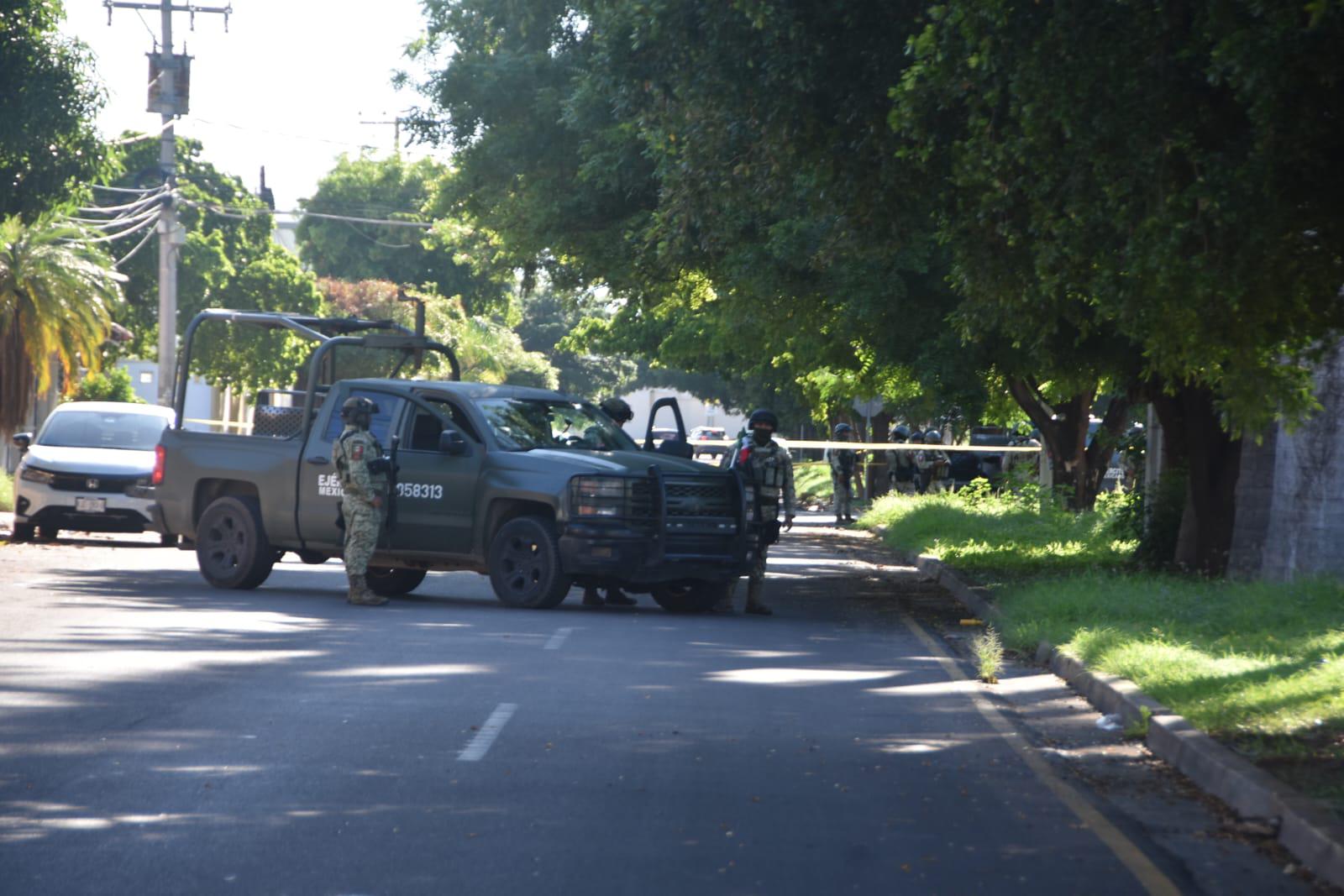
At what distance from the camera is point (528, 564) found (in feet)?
54.1

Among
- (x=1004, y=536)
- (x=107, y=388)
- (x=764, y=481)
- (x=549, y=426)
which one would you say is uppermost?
(x=107, y=388)

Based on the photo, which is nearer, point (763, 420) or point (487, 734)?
point (487, 734)

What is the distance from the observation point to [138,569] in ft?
65.0

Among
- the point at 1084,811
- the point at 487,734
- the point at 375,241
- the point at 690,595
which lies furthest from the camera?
the point at 375,241

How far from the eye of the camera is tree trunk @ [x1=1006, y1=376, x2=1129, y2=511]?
95.3 feet

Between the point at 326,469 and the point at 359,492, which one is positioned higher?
the point at 326,469

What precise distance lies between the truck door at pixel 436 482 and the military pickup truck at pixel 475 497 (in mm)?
11

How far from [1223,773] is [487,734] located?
3.58m

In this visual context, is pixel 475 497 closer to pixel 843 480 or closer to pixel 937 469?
pixel 843 480

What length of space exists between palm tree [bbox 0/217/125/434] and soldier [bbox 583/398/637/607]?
1579 cm

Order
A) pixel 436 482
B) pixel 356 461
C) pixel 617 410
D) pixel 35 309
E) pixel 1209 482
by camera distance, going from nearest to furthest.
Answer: pixel 356 461
pixel 436 482
pixel 617 410
pixel 1209 482
pixel 35 309

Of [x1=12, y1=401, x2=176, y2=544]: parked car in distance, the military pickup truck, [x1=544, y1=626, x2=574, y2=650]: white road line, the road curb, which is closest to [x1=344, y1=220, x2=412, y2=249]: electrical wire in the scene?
[x1=12, y1=401, x2=176, y2=544]: parked car in distance

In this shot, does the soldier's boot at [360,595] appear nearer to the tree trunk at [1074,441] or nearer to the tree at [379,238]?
the tree trunk at [1074,441]

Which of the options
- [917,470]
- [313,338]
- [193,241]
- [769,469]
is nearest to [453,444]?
[769,469]
